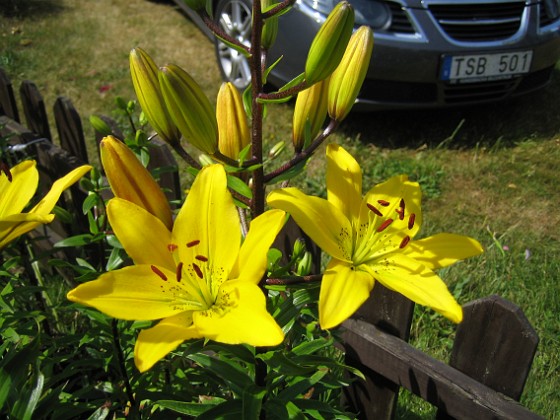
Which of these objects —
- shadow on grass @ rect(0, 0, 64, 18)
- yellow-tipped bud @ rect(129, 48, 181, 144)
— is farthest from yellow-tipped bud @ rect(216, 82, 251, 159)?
shadow on grass @ rect(0, 0, 64, 18)

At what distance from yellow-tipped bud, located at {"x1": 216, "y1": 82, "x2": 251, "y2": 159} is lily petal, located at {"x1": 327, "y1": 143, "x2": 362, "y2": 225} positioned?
156 millimetres

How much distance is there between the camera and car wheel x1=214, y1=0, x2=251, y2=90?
396 centimetres

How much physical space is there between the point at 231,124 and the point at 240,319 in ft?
1.17

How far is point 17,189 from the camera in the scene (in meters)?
1.08

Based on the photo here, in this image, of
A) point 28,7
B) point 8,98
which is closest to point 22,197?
point 8,98

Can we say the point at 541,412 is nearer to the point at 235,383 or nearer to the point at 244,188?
the point at 235,383

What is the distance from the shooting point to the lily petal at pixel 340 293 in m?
0.78

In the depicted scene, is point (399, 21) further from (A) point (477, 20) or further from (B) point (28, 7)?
(B) point (28, 7)

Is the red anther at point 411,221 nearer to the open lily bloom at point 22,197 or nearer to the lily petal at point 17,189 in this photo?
the open lily bloom at point 22,197

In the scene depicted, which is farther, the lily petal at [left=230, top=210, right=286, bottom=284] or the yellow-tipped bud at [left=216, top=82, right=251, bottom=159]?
the yellow-tipped bud at [left=216, top=82, right=251, bottom=159]

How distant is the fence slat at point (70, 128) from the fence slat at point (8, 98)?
1.36 ft

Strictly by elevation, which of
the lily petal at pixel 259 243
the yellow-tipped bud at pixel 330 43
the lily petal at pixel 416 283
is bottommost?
the lily petal at pixel 416 283

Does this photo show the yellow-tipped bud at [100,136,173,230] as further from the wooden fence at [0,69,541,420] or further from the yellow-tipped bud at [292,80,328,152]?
the wooden fence at [0,69,541,420]

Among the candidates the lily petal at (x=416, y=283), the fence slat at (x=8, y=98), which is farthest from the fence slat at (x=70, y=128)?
the lily petal at (x=416, y=283)
